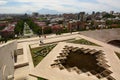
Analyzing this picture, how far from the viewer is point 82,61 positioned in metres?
16.5

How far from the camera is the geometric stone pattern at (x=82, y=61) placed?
13656 mm

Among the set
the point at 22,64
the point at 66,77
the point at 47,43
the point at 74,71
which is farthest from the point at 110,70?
the point at 47,43

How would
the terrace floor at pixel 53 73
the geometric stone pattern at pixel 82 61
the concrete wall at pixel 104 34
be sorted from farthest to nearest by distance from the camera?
→ the concrete wall at pixel 104 34, the geometric stone pattern at pixel 82 61, the terrace floor at pixel 53 73

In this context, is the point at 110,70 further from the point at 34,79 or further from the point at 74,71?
the point at 34,79

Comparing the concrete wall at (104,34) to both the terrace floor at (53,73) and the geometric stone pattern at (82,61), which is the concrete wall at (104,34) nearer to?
the geometric stone pattern at (82,61)

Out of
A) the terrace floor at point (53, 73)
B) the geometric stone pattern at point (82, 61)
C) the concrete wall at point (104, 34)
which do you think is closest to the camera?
the terrace floor at point (53, 73)

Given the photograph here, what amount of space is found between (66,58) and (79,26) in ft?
119

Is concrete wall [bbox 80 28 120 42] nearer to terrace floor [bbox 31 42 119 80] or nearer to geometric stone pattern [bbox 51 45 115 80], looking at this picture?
geometric stone pattern [bbox 51 45 115 80]

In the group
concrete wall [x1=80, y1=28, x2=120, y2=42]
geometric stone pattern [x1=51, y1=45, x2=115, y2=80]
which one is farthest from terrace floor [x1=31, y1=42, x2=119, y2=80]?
concrete wall [x1=80, y1=28, x2=120, y2=42]

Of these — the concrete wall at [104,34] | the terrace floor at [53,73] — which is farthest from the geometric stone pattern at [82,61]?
the concrete wall at [104,34]

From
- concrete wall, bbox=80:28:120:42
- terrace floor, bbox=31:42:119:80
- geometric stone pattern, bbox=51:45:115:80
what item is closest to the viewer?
terrace floor, bbox=31:42:119:80

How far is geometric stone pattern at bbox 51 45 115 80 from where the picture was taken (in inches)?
538

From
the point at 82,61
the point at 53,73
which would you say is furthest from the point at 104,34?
the point at 53,73

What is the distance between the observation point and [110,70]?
12.5 meters
